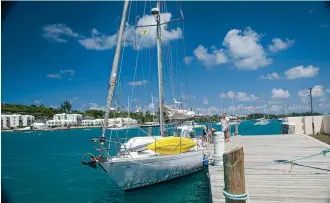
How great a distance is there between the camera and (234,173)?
187 inches

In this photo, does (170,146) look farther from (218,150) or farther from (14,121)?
(14,121)

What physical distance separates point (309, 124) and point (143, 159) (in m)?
18.8

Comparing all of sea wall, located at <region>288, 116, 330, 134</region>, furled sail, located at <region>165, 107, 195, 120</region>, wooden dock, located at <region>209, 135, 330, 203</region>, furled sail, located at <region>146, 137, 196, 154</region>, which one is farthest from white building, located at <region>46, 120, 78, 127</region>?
wooden dock, located at <region>209, 135, 330, 203</region>

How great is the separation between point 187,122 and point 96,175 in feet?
30.5

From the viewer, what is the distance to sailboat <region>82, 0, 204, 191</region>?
1306 cm

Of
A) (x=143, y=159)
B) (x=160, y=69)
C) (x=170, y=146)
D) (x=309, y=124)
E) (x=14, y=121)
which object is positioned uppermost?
(x=160, y=69)

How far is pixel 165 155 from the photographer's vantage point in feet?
48.6

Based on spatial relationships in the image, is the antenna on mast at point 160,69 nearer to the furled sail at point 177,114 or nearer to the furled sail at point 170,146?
the furled sail at point 177,114

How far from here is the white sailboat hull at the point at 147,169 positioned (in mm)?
13438

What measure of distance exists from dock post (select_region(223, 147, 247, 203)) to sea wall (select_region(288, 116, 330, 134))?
22.0 metres

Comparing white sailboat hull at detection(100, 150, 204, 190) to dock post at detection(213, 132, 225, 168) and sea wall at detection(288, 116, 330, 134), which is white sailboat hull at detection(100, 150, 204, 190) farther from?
sea wall at detection(288, 116, 330, 134)

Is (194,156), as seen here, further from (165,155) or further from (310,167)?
(310,167)

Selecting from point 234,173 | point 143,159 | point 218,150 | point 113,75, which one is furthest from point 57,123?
point 234,173

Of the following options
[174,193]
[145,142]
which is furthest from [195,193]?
[145,142]
